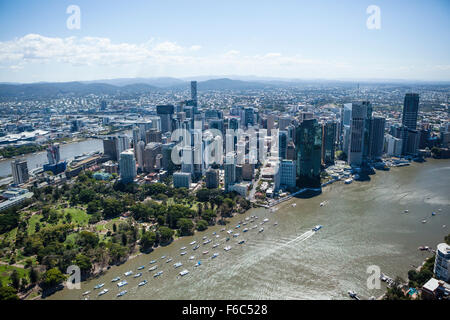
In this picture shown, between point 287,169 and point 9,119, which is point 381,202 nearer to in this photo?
point 287,169

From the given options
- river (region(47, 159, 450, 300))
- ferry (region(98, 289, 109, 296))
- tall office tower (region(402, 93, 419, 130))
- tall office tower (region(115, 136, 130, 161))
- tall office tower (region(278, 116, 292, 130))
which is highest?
tall office tower (region(402, 93, 419, 130))

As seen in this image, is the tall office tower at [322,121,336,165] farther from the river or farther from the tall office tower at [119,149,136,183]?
the tall office tower at [119,149,136,183]

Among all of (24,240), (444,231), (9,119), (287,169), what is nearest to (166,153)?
(287,169)

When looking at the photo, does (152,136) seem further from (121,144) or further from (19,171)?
(19,171)

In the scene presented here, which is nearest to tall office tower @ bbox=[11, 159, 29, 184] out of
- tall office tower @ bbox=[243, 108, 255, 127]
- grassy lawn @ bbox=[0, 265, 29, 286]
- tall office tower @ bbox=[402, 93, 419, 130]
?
grassy lawn @ bbox=[0, 265, 29, 286]

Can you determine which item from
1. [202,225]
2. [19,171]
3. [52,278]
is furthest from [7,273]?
[19,171]
